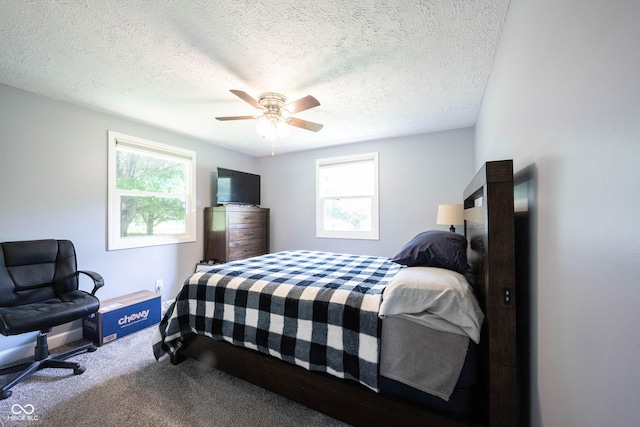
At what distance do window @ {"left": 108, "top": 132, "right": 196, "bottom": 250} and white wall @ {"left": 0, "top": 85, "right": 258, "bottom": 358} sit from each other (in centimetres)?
9

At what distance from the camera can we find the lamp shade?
2682 millimetres

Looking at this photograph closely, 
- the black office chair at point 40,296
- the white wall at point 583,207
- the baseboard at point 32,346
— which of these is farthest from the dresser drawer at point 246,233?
the white wall at point 583,207

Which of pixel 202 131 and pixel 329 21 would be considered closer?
pixel 329 21

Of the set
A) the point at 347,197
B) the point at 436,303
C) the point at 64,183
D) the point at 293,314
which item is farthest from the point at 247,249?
the point at 436,303

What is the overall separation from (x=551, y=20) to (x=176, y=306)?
8.60 ft

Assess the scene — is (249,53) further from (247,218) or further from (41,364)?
(41,364)

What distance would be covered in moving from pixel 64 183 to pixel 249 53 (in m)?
2.34

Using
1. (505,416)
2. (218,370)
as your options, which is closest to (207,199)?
(218,370)

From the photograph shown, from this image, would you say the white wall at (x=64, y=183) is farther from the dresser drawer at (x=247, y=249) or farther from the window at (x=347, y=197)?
the window at (x=347, y=197)

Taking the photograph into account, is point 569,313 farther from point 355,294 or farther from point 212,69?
point 212,69

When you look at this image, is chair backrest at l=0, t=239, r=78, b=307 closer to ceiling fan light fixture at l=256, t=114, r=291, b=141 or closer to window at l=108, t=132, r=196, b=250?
window at l=108, t=132, r=196, b=250

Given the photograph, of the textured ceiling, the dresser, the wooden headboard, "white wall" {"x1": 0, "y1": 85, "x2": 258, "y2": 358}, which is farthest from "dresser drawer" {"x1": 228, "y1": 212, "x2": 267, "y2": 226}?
the wooden headboard

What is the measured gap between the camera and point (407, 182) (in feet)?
11.6

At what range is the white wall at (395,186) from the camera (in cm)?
328
